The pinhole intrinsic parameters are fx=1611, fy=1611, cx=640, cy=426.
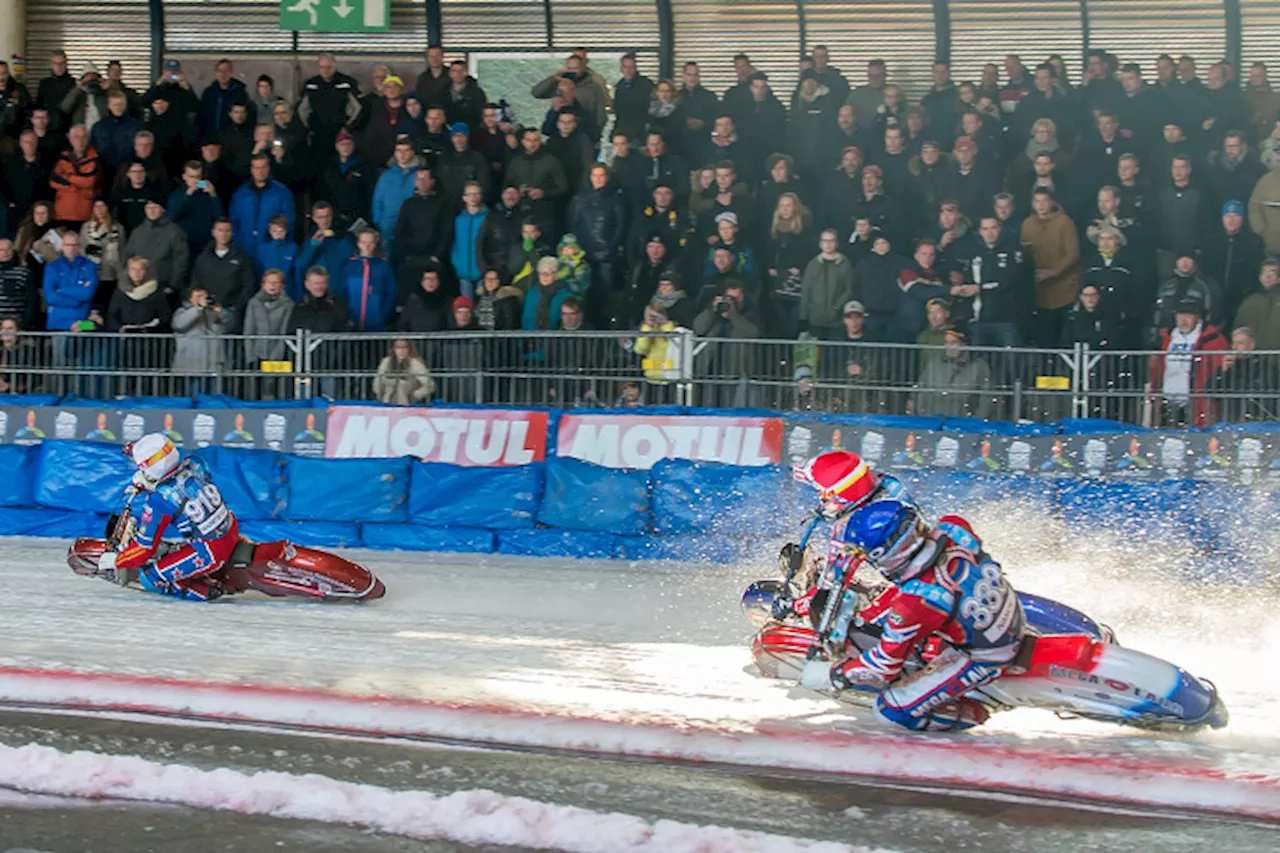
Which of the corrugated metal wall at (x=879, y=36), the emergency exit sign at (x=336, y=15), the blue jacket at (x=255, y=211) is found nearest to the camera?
the blue jacket at (x=255, y=211)

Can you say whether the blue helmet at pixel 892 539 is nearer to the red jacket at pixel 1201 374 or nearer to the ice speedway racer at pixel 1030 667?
the ice speedway racer at pixel 1030 667

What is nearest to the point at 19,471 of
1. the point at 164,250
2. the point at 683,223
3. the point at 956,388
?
the point at 164,250

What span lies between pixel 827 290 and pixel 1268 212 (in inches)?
164

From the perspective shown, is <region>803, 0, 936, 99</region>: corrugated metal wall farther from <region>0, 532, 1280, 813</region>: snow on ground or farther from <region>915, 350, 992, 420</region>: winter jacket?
<region>0, 532, 1280, 813</region>: snow on ground

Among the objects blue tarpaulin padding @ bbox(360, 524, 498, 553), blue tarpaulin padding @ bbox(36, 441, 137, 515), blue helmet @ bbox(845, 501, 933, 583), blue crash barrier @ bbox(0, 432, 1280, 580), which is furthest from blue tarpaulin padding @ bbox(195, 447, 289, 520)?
blue helmet @ bbox(845, 501, 933, 583)

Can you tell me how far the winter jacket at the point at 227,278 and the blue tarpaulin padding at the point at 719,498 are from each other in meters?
5.24

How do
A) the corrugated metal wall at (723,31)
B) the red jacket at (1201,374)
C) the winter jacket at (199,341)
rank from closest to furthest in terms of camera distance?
the red jacket at (1201,374)
the winter jacket at (199,341)
the corrugated metal wall at (723,31)

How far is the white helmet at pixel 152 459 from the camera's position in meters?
10.7

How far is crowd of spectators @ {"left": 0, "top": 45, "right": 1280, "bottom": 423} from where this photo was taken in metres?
14.6

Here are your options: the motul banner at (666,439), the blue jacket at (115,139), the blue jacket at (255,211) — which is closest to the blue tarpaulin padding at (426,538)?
the motul banner at (666,439)

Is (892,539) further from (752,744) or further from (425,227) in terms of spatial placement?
(425,227)

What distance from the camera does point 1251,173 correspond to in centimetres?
1527

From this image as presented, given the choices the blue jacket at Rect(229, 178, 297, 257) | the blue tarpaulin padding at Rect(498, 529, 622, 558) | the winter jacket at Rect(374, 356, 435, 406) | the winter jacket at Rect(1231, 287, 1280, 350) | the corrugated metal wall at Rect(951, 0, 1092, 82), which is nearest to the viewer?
the blue tarpaulin padding at Rect(498, 529, 622, 558)

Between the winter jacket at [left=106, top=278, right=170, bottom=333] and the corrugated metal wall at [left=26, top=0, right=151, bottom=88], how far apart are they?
5407mm
